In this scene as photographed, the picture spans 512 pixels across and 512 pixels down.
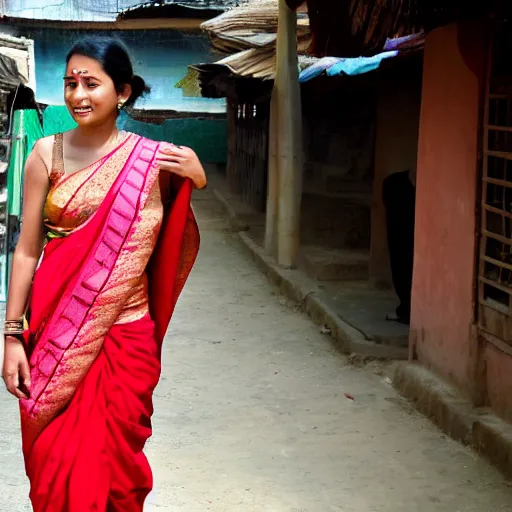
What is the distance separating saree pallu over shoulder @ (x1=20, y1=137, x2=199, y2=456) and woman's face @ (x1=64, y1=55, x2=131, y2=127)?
18 centimetres

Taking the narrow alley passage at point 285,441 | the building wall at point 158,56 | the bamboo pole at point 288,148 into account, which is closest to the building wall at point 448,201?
the narrow alley passage at point 285,441

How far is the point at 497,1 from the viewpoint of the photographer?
5.08 meters

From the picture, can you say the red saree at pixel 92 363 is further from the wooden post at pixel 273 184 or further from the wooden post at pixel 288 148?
the wooden post at pixel 273 184

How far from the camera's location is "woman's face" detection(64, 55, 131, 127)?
122 inches

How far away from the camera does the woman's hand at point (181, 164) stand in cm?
318

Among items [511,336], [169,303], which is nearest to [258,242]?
[511,336]

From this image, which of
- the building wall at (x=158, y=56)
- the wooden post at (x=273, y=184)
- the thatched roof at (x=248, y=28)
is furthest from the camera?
the building wall at (x=158, y=56)

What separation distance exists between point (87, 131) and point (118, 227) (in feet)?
1.09

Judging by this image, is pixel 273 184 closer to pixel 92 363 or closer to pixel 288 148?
pixel 288 148

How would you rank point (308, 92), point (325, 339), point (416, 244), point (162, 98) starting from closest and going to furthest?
point (416, 244)
point (325, 339)
point (308, 92)
point (162, 98)

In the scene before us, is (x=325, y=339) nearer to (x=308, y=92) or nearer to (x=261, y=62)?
(x=261, y=62)

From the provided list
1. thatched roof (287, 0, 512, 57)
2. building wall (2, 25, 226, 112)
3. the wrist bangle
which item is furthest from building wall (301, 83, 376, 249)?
building wall (2, 25, 226, 112)

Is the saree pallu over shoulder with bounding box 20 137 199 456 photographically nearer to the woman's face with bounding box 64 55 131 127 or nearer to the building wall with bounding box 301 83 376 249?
the woman's face with bounding box 64 55 131 127

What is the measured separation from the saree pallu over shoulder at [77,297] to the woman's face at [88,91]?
184 millimetres
